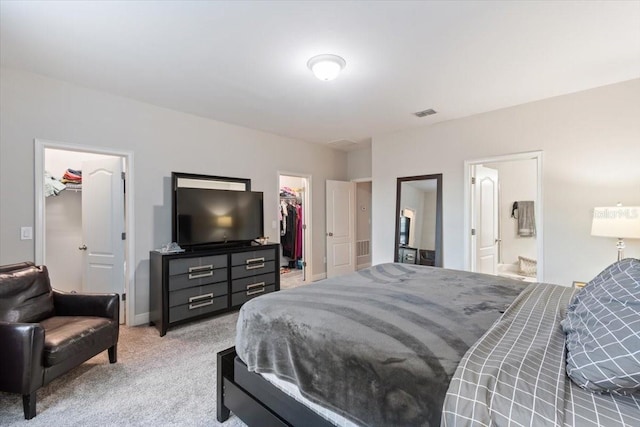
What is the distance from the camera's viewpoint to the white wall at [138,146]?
106 inches

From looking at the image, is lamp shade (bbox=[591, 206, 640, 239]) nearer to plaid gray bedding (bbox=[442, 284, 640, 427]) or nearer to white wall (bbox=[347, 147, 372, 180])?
plaid gray bedding (bbox=[442, 284, 640, 427])

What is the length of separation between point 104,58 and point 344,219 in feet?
14.3

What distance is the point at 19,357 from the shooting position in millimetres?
1817

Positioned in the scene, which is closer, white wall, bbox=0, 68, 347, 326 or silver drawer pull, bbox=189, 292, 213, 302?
white wall, bbox=0, 68, 347, 326

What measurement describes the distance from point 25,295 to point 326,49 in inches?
118

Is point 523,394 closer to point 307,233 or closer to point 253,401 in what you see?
point 253,401

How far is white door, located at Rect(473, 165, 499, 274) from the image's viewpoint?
409 centimetres

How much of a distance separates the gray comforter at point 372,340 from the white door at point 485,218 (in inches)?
85.8

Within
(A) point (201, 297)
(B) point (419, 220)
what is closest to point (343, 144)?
(B) point (419, 220)

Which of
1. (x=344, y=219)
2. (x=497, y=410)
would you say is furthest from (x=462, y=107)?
(x=497, y=410)

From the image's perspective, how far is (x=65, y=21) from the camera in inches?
78.0

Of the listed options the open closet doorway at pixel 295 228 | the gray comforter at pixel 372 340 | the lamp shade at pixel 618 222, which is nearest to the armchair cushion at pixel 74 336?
the gray comforter at pixel 372 340

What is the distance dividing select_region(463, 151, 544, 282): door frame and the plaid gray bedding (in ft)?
8.83

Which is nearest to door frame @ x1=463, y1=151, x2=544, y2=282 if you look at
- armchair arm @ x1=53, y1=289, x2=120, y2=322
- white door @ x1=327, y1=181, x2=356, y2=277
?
white door @ x1=327, y1=181, x2=356, y2=277
